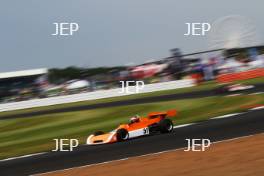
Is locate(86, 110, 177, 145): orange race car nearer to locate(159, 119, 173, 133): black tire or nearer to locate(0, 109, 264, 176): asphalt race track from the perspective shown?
locate(159, 119, 173, 133): black tire

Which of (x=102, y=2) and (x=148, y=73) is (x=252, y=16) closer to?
(x=148, y=73)

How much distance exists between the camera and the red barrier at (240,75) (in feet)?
28.4

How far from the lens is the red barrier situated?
28.4ft

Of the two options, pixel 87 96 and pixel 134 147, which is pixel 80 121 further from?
pixel 134 147

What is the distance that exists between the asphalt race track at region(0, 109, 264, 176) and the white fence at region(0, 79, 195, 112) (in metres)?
0.84

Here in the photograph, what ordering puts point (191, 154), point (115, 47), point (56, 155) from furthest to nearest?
point (115, 47) → point (56, 155) → point (191, 154)

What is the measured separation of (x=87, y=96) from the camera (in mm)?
8734

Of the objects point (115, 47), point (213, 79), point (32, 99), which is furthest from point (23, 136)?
point (213, 79)

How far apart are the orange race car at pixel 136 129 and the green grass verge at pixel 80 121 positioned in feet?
0.49

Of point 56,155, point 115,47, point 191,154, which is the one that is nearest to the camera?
point 191,154

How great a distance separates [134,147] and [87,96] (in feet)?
5.50

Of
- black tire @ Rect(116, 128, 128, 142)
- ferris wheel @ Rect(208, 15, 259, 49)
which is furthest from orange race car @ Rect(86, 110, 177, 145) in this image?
ferris wheel @ Rect(208, 15, 259, 49)

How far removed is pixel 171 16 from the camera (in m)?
8.39

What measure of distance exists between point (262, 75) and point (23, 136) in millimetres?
4493
